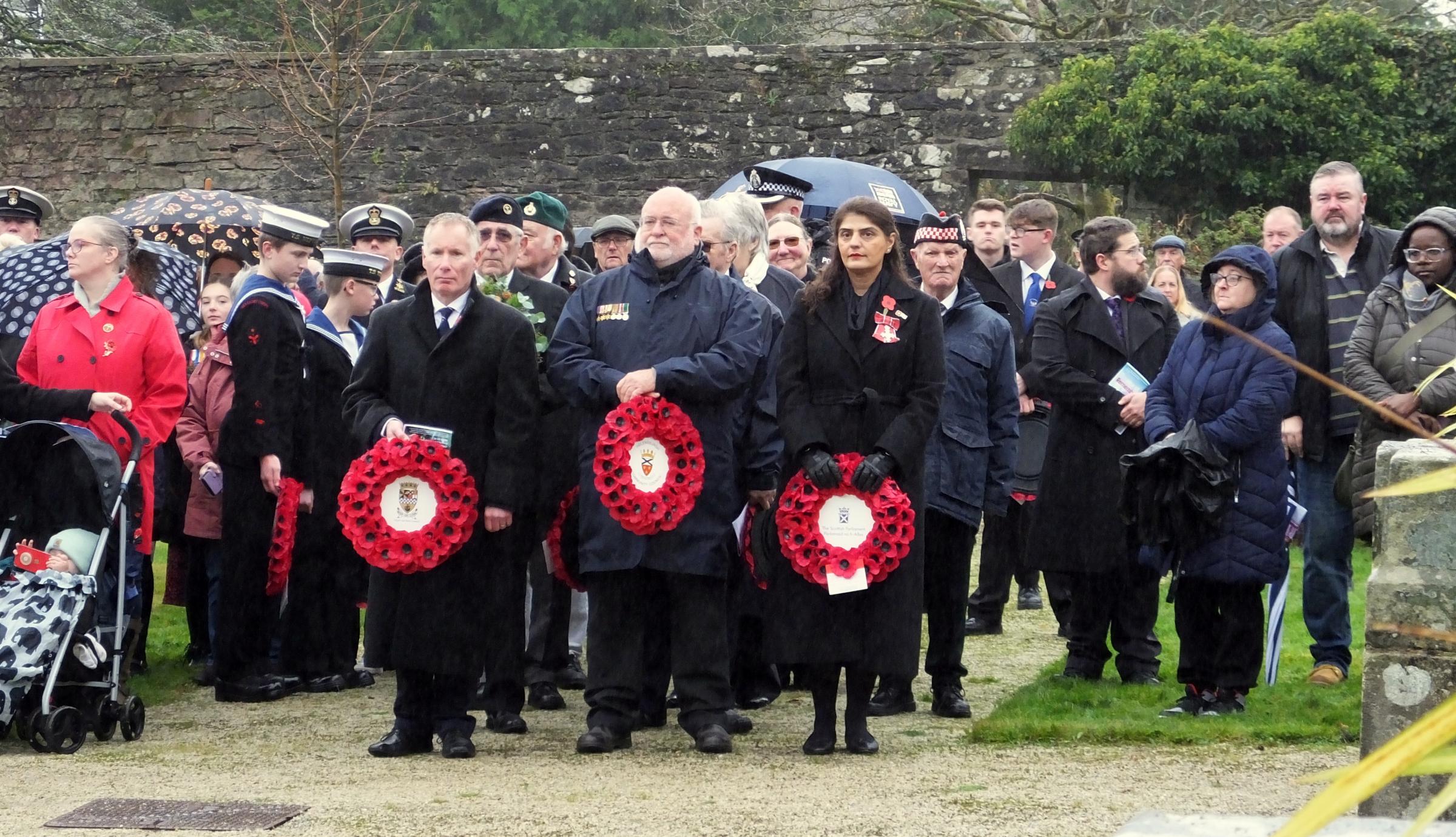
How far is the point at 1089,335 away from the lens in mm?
7859

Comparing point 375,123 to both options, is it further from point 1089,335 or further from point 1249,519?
point 1249,519

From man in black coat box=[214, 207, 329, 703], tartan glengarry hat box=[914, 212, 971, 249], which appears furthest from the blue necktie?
man in black coat box=[214, 207, 329, 703]

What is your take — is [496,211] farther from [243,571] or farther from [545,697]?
[545,697]

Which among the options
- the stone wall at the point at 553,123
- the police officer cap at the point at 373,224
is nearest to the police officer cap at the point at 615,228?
the police officer cap at the point at 373,224

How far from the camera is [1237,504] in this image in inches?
264

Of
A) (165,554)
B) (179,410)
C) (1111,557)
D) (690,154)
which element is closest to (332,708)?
(179,410)

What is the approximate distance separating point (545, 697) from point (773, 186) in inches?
120

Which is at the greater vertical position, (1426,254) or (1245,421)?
(1426,254)

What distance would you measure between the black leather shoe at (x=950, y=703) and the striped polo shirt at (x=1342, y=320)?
1.94 meters

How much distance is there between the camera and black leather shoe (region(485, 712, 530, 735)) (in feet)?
22.1

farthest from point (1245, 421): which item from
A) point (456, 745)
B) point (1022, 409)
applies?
point (456, 745)

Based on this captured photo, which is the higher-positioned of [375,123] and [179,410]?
[375,123]

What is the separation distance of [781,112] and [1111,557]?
34.9 feet

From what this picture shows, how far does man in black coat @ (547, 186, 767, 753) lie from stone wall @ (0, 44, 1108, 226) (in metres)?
11.1
